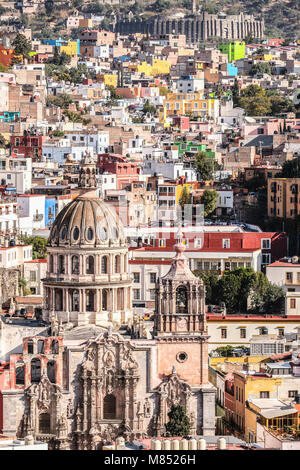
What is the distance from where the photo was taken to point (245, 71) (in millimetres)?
197375

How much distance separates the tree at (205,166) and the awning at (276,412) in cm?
6343

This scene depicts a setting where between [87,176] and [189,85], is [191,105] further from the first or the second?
[87,176]

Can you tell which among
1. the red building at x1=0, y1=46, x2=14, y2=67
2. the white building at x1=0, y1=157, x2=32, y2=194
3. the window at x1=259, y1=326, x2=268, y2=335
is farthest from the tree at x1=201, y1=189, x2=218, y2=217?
the red building at x1=0, y1=46, x2=14, y2=67

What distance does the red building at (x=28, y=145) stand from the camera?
12888cm

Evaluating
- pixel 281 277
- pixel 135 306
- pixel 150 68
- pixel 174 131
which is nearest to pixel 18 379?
pixel 135 306

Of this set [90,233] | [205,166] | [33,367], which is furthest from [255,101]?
[33,367]

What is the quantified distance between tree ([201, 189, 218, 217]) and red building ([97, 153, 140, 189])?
4631mm

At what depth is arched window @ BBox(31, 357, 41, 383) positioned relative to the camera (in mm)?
65744

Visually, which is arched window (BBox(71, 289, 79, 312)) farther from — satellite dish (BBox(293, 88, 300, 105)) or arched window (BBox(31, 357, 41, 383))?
satellite dish (BBox(293, 88, 300, 105))

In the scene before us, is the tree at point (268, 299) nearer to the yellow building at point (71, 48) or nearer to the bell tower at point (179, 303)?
the bell tower at point (179, 303)

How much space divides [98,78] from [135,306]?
89403 mm

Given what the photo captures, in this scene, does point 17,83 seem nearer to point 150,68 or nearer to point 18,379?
point 150,68

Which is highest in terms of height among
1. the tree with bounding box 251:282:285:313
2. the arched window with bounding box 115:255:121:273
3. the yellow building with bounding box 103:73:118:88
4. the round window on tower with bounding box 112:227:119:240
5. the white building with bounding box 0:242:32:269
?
the round window on tower with bounding box 112:227:119:240

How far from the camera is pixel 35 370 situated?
66.0m
